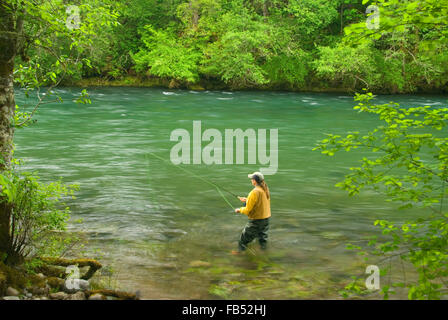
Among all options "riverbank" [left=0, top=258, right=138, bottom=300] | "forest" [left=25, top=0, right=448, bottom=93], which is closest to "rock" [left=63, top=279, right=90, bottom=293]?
"riverbank" [left=0, top=258, right=138, bottom=300]

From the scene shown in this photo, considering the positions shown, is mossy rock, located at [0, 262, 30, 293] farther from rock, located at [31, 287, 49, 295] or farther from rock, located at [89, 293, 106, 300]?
rock, located at [89, 293, 106, 300]

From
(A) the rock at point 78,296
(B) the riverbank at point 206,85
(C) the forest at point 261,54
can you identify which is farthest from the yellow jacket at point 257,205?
(B) the riverbank at point 206,85

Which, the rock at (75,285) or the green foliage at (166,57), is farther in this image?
the green foliage at (166,57)

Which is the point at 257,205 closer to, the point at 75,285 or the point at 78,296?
the point at 75,285

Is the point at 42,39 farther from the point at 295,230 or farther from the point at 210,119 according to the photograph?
the point at 210,119

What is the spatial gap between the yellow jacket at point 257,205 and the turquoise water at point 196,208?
0.72 metres

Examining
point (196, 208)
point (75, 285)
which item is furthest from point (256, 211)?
point (75, 285)

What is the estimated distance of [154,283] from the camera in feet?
22.2

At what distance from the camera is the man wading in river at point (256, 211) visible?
816 centimetres

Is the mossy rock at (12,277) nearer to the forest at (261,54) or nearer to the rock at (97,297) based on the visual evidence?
the rock at (97,297)

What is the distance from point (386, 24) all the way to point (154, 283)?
15.5ft

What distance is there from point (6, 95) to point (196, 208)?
20.0 ft

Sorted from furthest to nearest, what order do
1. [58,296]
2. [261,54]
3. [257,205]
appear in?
[261,54] → [257,205] → [58,296]

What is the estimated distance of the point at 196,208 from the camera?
11055mm
